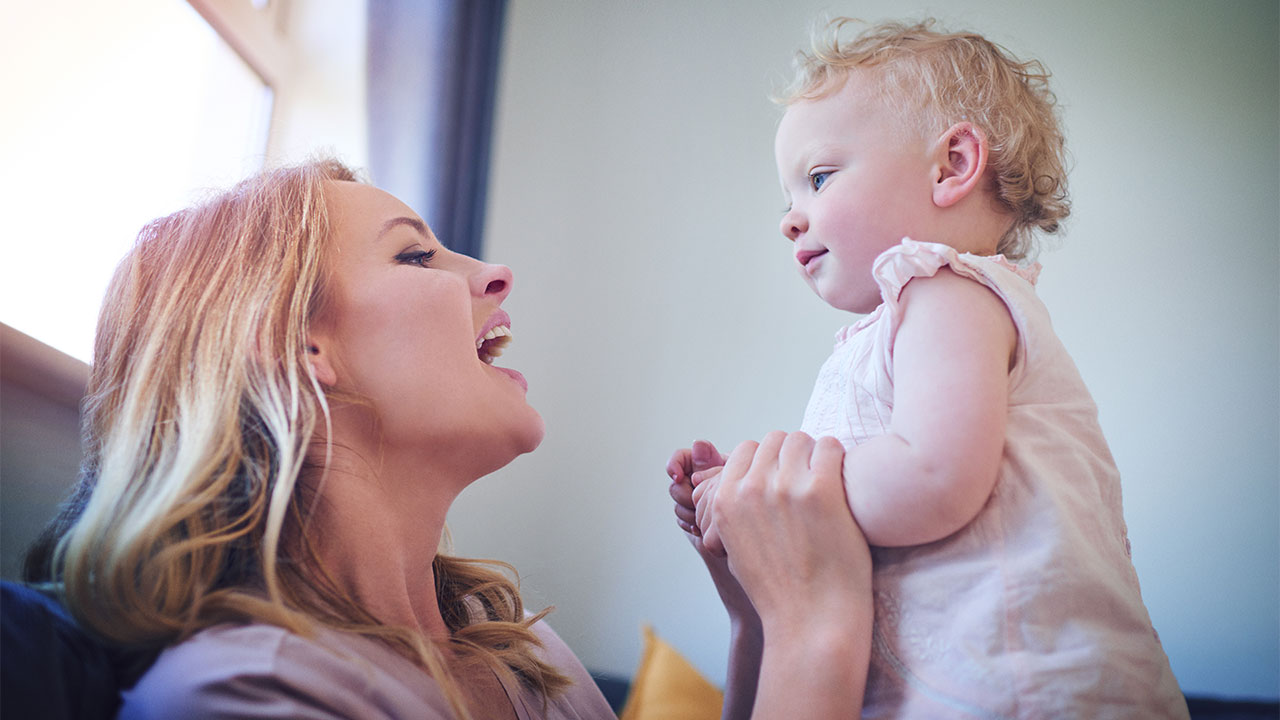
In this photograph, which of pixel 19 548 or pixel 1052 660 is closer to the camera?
pixel 1052 660

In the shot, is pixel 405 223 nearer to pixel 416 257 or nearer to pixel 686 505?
pixel 416 257

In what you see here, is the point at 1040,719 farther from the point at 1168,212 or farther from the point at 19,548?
the point at 1168,212

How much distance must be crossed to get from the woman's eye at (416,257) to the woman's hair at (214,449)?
0.09 metres

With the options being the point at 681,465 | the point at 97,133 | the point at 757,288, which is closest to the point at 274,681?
the point at 681,465

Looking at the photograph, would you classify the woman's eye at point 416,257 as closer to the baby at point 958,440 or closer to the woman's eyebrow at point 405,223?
the woman's eyebrow at point 405,223

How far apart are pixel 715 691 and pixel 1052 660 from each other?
85 cm

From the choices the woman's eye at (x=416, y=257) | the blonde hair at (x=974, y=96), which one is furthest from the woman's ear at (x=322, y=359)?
the blonde hair at (x=974, y=96)

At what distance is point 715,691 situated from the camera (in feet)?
4.66

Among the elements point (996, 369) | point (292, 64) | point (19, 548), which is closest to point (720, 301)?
point (292, 64)

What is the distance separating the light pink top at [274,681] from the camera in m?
0.58

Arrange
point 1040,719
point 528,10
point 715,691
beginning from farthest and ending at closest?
point 528,10, point 715,691, point 1040,719

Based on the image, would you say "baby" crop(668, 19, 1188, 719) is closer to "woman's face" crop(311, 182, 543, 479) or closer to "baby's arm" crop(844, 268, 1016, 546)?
"baby's arm" crop(844, 268, 1016, 546)

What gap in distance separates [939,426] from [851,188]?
14.3 inches

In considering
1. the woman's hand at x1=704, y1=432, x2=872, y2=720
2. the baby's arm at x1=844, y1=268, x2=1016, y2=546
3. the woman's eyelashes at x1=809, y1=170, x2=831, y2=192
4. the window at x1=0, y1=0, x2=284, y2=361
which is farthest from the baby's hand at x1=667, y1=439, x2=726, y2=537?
the window at x1=0, y1=0, x2=284, y2=361
